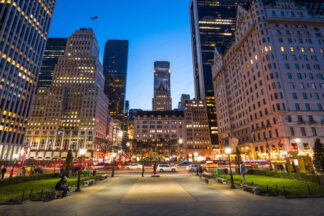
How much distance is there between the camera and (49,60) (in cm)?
18688

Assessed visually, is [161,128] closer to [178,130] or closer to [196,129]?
[178,130]

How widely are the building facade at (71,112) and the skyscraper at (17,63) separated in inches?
1005

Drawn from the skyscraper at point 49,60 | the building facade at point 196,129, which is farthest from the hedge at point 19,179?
the skyscraper at point 49,60

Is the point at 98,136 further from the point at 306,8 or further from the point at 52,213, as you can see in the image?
the point at 306,8

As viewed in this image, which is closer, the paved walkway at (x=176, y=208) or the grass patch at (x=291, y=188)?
the paved walkway at (x=176, y=208)

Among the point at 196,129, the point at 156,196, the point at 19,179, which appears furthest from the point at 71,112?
the point at 156,196

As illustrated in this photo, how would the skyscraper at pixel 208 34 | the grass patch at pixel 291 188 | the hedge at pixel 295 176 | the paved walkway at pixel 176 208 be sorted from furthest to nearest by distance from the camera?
→ the skyscraper at pixel 208 34, the hedge at pixel 295 176, the grass patch at pixel 291 188, the paved walkway at pixel 176 208

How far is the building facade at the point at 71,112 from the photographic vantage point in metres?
121

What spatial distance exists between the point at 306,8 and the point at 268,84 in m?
41.6

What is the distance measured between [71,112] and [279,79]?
130 meters

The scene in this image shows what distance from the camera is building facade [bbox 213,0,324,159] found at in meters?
57.7

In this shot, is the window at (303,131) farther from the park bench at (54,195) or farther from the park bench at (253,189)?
the park bench at (54,195)

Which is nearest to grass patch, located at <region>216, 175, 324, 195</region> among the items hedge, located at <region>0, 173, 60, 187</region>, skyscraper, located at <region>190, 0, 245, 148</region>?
hedge, located at <region>0, 173, 60, 187</region>

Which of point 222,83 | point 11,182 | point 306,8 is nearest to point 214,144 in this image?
point 222,83
